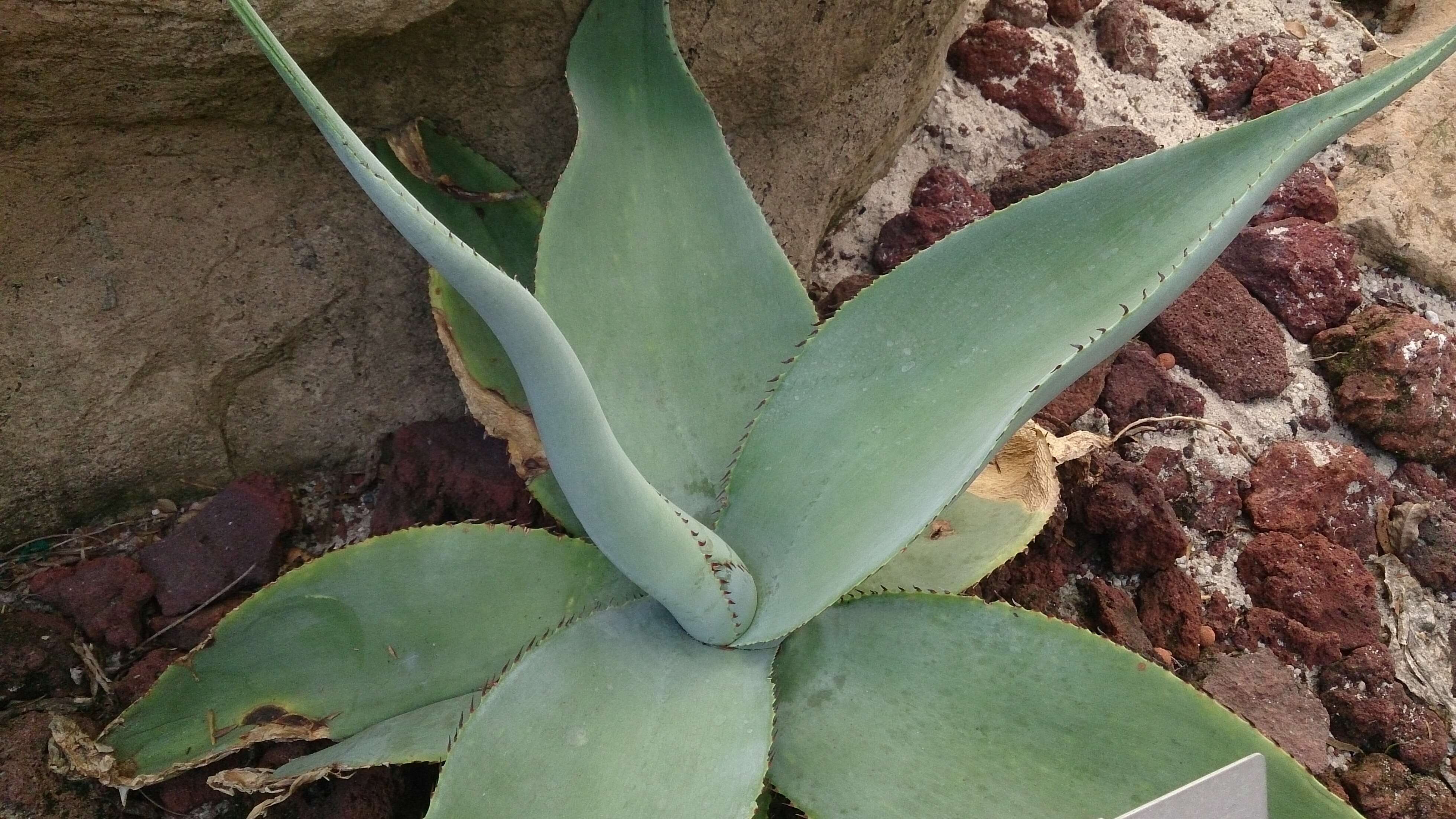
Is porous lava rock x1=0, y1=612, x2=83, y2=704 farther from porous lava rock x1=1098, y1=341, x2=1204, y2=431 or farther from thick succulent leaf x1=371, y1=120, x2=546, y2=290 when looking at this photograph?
porous lava rock x1=1098, y1=341, x2=1204, y2=431

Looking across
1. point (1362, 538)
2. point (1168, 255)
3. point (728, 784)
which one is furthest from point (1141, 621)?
point (728, 784)

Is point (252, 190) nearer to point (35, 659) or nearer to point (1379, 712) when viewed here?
point (35, 659)

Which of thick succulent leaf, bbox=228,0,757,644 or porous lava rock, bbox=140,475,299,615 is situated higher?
thick succulent leaf, bbox=228,0,757,644

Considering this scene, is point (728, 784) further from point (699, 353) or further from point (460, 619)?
point (699, 353)

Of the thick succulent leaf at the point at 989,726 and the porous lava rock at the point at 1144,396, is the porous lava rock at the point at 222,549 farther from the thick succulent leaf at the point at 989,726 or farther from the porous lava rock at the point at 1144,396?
the porous lava rock at the point at 1144,396

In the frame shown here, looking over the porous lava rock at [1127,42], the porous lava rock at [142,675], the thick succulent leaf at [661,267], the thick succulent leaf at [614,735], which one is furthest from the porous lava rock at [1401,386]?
the porous lava rock at [142,675]

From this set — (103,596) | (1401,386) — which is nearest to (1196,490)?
(1401,386)

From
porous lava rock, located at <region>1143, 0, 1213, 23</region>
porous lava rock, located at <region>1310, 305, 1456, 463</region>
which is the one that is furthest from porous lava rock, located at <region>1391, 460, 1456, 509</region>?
porous lava rock, located at <region>1143, 0, 1213, 23</region>
